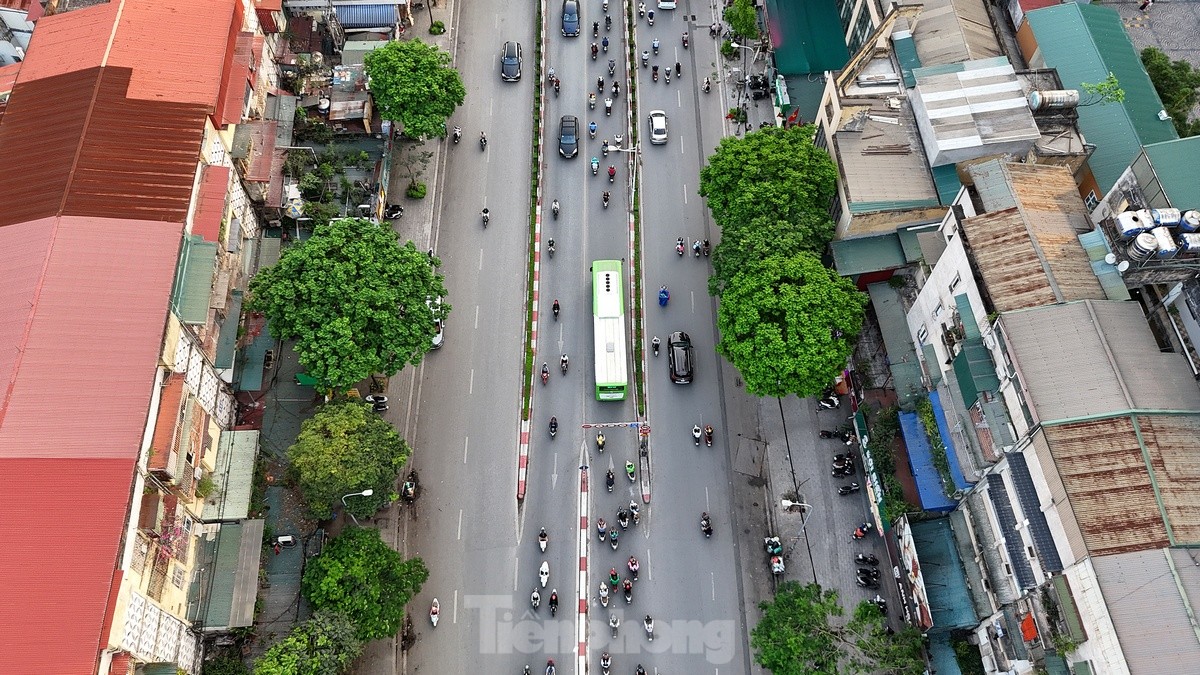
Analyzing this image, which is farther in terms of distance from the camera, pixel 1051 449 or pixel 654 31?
Result: pixel 654 31

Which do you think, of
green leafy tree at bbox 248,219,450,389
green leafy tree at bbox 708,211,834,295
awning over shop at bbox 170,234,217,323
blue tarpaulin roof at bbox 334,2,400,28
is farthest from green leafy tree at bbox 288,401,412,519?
blue tarpaulin roof at bbox 334,2,400,28

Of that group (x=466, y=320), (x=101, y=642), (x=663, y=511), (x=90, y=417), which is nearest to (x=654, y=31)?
(x=466, y=320)

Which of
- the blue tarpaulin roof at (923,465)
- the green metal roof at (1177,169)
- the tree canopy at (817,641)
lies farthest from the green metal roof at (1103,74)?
the tree canopy at (817,641)

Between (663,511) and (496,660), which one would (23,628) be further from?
(663,511)

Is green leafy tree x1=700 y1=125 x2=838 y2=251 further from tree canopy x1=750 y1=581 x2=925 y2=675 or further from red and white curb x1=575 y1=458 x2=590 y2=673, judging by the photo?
tree canopy x1=750 y1=581 x2=925 y2=675

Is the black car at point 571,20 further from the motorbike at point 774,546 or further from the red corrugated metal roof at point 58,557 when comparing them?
the red corrugated metal roof at point 58,557

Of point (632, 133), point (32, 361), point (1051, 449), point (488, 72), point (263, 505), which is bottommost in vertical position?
point (1051, 449)

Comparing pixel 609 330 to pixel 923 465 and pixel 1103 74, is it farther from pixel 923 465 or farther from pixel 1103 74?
pixel 1103 74
